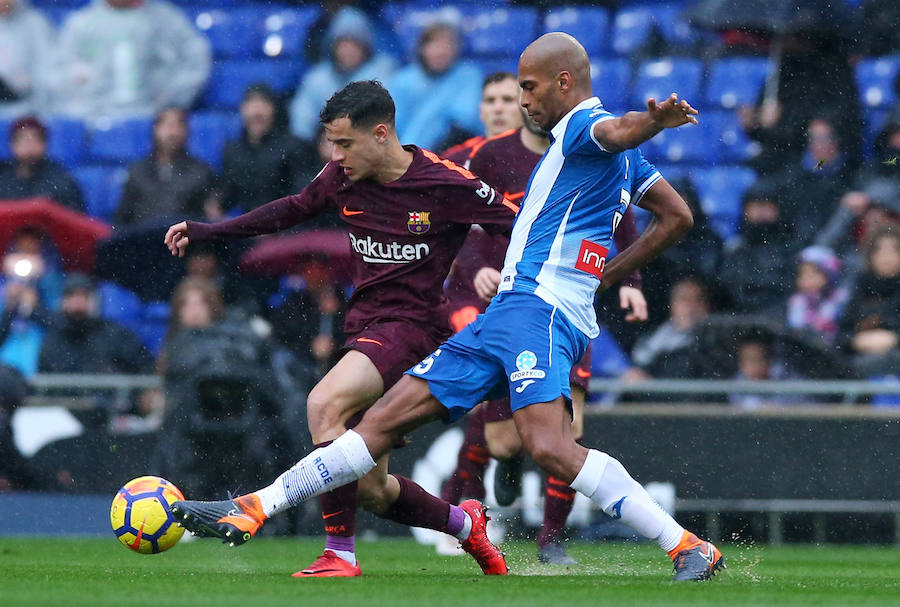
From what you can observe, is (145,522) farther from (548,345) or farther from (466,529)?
(548,345)

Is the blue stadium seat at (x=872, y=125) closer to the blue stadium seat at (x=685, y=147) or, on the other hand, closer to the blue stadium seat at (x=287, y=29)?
the blue stadium seat at (x=685, y=147)

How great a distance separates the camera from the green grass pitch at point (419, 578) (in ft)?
16.3

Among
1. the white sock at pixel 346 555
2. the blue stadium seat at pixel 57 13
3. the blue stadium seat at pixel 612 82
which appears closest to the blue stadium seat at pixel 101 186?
the blue stadium seat at pixel 57 13

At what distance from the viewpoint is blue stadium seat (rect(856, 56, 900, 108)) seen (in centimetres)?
1196

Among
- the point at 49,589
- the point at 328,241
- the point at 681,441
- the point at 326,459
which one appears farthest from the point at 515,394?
the point at 328,241

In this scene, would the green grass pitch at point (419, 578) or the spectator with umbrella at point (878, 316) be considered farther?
the spectator with umbrella at point (878, 316)

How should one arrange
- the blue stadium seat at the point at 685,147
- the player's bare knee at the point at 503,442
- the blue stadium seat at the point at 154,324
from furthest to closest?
the blue stadium seat at the point at 685,147 < the blue stadium seat at the point at 154,324 < the player's bare knee at the point at 503,442

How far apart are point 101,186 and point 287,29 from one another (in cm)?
212

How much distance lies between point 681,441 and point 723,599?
4318 millimetres

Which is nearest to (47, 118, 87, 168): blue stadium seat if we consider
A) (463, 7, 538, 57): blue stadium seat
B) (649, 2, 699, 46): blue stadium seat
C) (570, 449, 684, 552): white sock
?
(463, 7, 538, 57): blue stadium seat

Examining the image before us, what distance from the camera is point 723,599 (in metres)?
5.01

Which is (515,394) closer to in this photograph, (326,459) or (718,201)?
(326,459)

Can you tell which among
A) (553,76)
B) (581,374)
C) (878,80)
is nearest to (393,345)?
(553,76)

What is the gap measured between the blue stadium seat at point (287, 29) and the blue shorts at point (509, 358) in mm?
7501
